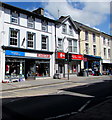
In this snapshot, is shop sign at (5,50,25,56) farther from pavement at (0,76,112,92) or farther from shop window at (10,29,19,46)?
pavement at (0,76,112,92)

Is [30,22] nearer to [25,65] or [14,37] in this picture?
[14,37]

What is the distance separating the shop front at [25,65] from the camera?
1697cm

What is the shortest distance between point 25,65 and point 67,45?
851 centimetres

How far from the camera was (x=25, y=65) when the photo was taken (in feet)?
65.1

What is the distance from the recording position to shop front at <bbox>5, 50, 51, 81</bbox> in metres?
17.0

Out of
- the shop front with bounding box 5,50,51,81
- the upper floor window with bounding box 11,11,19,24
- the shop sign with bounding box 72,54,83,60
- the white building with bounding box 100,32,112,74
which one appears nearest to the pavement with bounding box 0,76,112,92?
the shop front with bounding box 5,50,51,81

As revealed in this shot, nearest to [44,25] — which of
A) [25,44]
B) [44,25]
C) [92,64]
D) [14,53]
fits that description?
[44,25]

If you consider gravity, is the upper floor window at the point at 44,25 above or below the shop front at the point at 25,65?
above

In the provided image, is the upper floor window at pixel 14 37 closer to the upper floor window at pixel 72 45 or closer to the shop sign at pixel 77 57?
the upper floor window at pixel 72 45

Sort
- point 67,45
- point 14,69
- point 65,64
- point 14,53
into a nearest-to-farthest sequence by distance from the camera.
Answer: point 14,53
point 14,69
point 65,64
point 67,45

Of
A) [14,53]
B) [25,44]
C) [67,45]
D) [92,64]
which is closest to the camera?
[14,53]

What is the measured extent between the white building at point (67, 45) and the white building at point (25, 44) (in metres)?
1.29

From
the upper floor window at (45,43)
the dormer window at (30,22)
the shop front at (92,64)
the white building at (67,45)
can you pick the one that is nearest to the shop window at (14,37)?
the dormer window at (30,22)

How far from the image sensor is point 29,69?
20.0 meters
